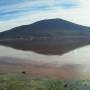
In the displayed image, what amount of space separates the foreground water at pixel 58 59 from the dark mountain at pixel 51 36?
58 millimetres

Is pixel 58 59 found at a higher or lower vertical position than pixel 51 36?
lower

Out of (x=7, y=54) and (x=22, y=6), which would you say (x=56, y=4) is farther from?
(x=7, y=54)

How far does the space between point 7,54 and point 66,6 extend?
2.88 ft

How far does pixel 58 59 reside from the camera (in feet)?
13.2

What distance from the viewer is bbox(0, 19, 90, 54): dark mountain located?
405cm

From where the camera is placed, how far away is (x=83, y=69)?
157 inches

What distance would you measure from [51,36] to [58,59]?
11.1 inches

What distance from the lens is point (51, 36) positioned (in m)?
4.10

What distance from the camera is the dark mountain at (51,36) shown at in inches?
159

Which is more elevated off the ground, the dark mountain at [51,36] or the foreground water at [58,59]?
the dark mountain at [51,36]

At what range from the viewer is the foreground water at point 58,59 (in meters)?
3.98

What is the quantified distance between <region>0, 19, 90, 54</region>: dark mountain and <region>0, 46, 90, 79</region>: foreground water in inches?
2.3

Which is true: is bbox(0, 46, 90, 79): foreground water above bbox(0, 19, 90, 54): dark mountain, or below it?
below

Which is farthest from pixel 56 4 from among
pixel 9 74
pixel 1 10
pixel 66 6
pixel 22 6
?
pixel 9 74
